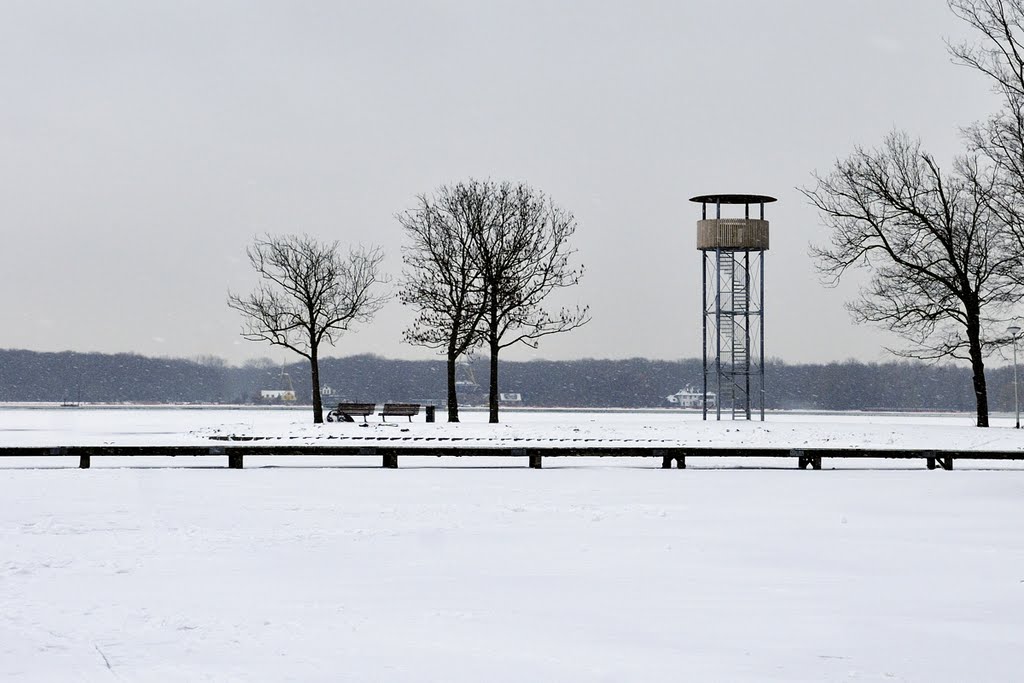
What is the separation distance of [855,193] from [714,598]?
38.8m

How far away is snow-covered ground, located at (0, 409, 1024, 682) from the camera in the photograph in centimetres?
755

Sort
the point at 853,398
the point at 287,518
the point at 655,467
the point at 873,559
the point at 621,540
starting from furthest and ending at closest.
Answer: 1. the point at 853,398
2. the point at 655,467
3. the point at 287,518
4. the point at 621,540
5. the point at 873,559

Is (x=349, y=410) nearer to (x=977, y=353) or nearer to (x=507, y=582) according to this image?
(x=977, y=353)

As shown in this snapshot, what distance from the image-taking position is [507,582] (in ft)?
34.8

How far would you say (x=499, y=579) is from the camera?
1075 cm

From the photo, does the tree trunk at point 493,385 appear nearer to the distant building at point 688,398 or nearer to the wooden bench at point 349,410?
the wooden bench at point 349,410

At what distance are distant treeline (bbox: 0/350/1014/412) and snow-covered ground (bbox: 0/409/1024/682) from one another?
114 m

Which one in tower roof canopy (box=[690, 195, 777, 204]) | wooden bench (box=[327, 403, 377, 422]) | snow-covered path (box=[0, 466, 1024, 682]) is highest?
tower roof canopy (box=[690, 195, 777, 204])

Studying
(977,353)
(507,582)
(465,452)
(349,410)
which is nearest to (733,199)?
(977,353)

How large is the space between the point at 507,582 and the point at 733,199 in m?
38.8

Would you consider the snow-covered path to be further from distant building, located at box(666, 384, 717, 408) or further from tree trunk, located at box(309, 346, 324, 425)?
distant building, located at box(666, 384, 717, 408)

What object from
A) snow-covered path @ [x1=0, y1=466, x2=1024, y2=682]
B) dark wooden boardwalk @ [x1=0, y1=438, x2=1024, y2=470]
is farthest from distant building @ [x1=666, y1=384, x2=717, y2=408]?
snow-covered path @ [x1=0, y1=466, x2=1024, y2=682]

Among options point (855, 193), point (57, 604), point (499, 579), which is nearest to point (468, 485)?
point (499, 579)

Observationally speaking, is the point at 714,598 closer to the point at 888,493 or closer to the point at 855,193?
the point at 888,493
